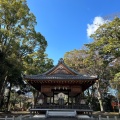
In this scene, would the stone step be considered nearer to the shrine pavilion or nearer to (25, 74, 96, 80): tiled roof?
the shrine pavilion

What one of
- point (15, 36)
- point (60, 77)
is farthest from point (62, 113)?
point (15, 36)

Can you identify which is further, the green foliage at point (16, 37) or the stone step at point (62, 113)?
the green foliage at point (16, 37)

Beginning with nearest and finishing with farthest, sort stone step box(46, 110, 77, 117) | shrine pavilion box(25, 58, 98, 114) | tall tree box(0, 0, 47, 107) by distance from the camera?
1. stone step box(46, 110, 77, 117)
2. shrine pavilion box(25, 58, 98, 114)
3. tall tree box(0, 0, 47, 107)

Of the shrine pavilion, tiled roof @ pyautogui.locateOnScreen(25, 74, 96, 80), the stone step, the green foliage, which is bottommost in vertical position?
the stone step

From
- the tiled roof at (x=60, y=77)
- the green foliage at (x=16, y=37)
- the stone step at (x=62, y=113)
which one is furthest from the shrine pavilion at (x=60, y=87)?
the green foliage at (x=16, y=37)

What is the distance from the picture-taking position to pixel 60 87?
14.0 meters

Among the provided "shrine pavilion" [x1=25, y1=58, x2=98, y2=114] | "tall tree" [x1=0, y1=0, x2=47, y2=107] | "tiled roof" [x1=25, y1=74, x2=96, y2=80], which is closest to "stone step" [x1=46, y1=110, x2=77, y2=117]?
"shrine pavilion" [x1=25, y1=58, x2=98, y2=114]

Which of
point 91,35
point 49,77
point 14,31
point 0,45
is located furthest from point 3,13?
point 91,35

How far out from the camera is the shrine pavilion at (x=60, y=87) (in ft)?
42.8

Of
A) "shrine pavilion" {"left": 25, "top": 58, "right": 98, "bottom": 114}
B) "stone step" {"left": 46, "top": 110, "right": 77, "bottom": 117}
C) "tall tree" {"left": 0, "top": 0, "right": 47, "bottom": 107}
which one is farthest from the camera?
"tall tree" {"left": 0, "top": 0, "right": 47, "bottom": 107}

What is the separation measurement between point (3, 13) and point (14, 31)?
7.43 feet

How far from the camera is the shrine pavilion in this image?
42.8 ft

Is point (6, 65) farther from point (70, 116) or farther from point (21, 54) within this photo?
point (70, 116)

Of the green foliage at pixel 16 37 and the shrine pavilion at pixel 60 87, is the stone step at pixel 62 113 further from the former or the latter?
the green foliage at pixel 16 37
